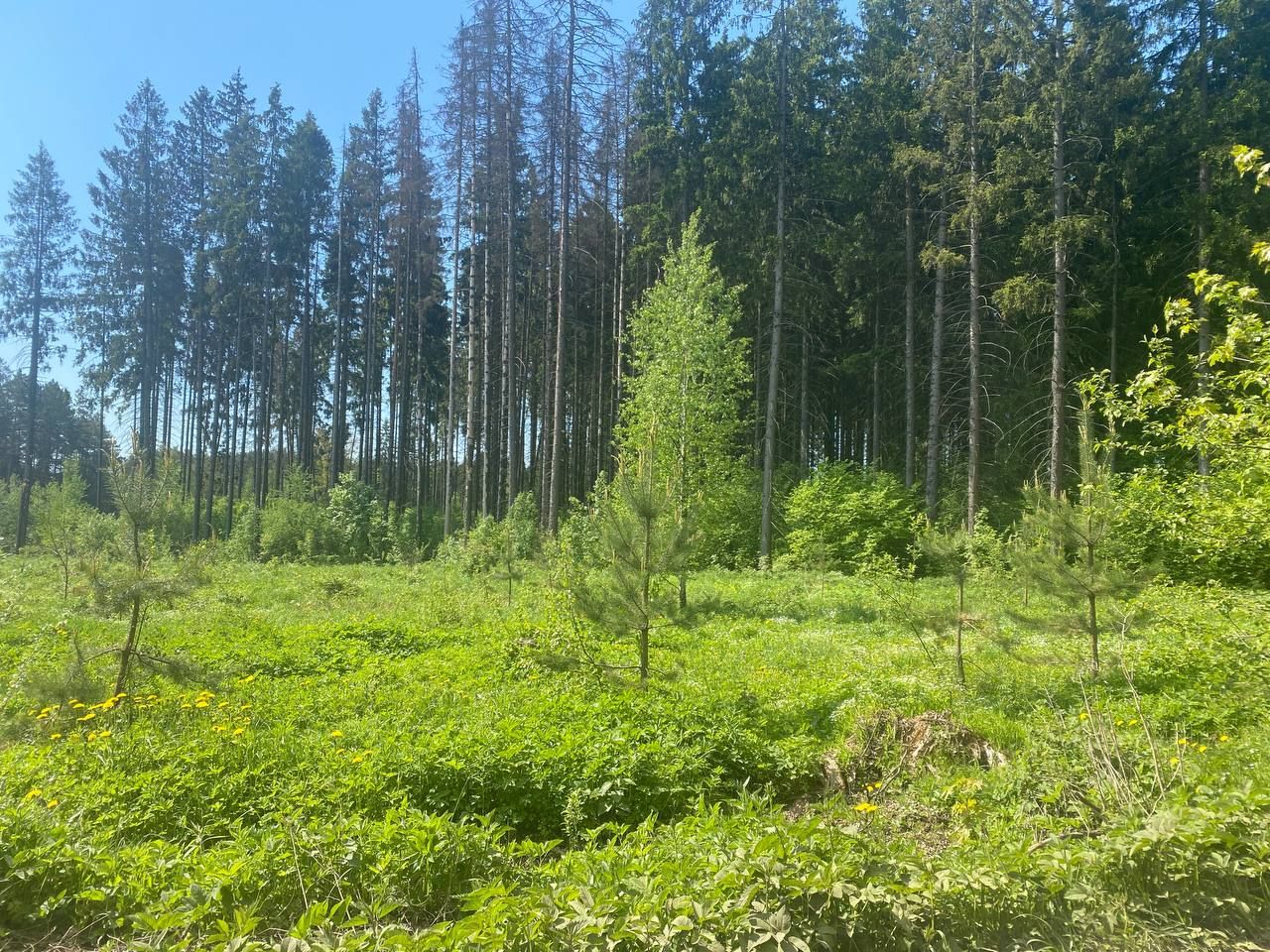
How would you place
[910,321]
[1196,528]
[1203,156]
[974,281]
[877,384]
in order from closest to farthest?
[1196,528], [1203,156], [974,281], [910,321], [877,384]

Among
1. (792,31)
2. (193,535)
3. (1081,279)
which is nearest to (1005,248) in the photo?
(1081,279)

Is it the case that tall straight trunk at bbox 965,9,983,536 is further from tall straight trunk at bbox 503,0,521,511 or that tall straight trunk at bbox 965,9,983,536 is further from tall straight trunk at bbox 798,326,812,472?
tall straight trunk at bbox 503,0,521,511

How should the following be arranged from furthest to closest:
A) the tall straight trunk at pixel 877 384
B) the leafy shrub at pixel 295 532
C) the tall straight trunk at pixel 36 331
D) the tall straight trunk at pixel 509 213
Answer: the tall straight trunk at pixel 36 331 < the tall straight trunk at pixel 877 384 < the leafy shrub at pixel 295 532 < the tall straight trunk at pixel 509 213

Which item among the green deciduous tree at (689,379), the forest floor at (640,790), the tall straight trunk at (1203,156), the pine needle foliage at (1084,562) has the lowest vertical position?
the forest floor at (640,790)

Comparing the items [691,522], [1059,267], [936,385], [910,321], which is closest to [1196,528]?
[691,522]

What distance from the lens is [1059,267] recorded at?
16438 mm

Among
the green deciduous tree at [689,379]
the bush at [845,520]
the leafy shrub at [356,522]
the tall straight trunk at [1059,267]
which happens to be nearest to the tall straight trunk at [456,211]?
the leafy shrub at [356,522]

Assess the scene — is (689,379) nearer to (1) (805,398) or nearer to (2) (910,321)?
(1) (805,398)

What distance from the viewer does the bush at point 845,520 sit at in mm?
18266

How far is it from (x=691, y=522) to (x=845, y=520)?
12857mm

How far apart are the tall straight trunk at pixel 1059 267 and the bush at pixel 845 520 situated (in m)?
4.01

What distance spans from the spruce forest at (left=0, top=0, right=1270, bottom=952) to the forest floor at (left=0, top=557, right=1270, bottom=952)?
3 centimetres

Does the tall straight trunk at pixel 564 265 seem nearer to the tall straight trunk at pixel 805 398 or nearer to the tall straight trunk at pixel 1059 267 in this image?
the tall straight trunk at pixel 805 398

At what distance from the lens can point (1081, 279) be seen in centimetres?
1958
